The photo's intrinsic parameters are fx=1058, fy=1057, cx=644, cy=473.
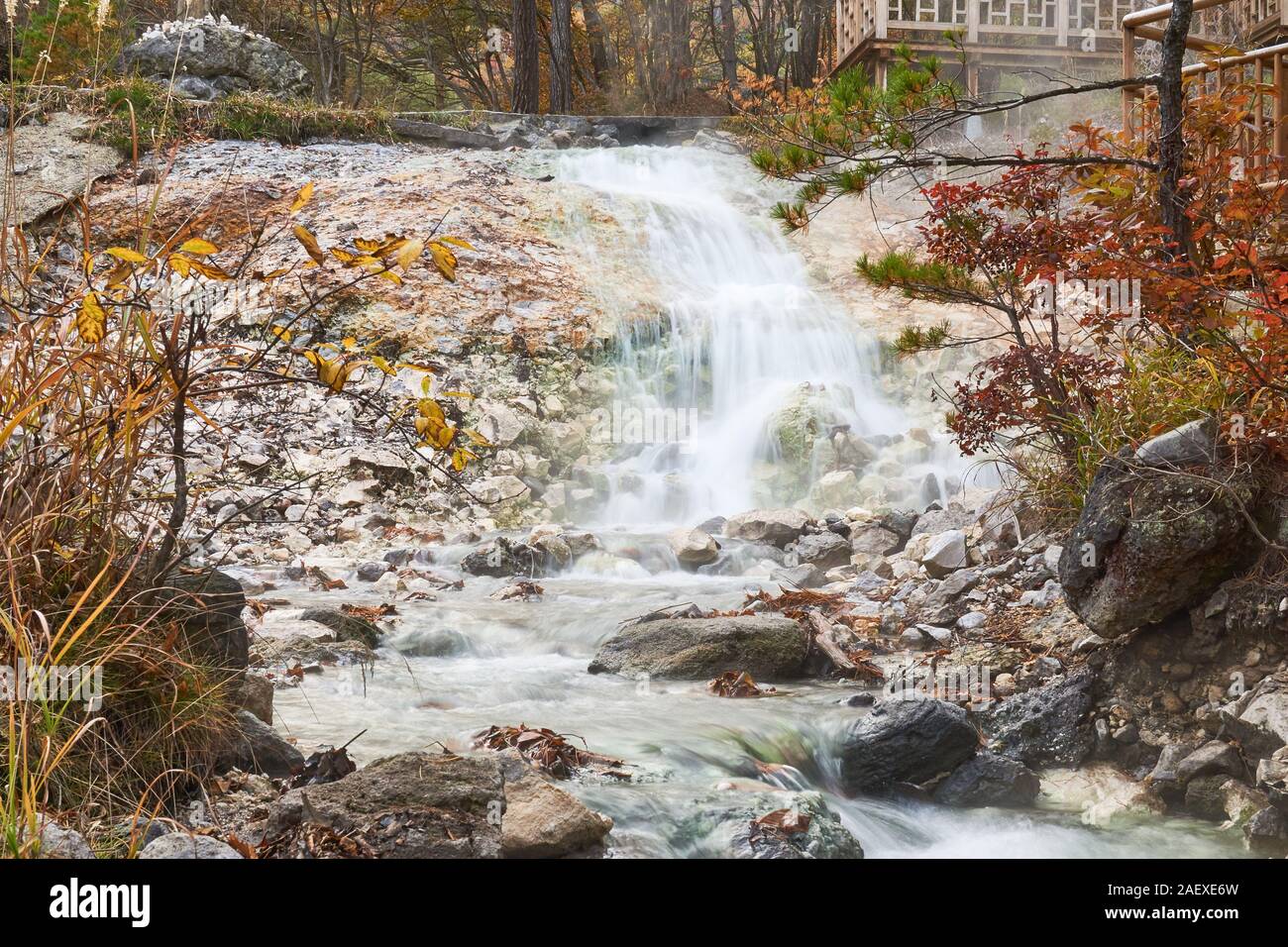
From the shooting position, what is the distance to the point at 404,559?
6047mm

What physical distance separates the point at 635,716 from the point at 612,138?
987 centimetres

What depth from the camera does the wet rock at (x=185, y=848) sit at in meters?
2.06

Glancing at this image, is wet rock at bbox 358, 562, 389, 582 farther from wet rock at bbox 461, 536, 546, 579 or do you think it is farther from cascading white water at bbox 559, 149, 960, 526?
cascading white water at bbox 559, 149, 960, 526

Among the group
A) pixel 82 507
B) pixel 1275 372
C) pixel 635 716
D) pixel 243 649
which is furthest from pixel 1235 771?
pixel 82 507

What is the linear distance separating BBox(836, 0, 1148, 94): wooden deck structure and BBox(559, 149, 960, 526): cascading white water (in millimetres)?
2732

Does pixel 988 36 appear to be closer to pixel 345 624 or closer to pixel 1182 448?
pixel 1182 448

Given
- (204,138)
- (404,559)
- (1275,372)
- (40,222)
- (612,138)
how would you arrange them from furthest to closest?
(612,138) → (204,138) → (40,222) → (404,559) → (1275,372)

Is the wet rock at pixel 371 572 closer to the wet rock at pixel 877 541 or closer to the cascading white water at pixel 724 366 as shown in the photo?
the cascading white water at pixel 724 366

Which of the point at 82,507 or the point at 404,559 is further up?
the point at 82,507

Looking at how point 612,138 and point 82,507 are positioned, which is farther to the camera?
point 612,138

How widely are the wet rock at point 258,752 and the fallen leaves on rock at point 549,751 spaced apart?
588 mm

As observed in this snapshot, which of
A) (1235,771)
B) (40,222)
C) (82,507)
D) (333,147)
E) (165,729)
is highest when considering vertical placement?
(333,147)

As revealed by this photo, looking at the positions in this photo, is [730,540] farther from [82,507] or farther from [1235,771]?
[82,507]

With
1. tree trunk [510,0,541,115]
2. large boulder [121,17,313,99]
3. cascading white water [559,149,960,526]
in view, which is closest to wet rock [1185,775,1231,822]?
cascading white water [559,149,960,526]
